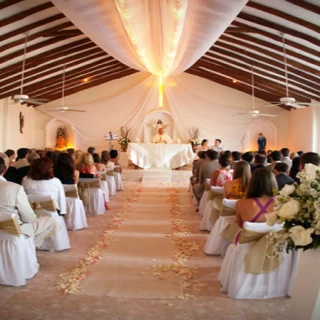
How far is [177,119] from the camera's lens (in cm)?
1653

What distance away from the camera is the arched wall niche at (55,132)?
17.3 metres

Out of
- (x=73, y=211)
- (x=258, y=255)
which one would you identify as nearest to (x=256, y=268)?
(x=258, y=255)

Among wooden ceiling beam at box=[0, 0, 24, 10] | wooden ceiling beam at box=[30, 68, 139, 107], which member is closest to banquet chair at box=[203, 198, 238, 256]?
wooden ceiling beam at box=[0, 0, 24, 10]

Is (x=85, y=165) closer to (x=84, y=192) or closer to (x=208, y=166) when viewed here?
(x=84, y=192)

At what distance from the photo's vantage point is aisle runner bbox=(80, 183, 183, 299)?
144 inches

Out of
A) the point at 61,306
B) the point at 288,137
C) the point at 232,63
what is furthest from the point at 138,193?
the point at 288,137

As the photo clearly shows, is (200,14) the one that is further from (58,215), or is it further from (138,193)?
(138,193)

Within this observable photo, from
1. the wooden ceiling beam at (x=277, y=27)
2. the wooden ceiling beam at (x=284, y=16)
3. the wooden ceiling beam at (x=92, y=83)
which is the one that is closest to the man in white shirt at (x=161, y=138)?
the wooden ceiling beam at (x=92, y=83)

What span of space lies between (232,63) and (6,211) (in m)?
11.1

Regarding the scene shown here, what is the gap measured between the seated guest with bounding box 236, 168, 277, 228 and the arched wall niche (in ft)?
47.1

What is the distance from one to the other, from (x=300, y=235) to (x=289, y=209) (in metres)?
0.13

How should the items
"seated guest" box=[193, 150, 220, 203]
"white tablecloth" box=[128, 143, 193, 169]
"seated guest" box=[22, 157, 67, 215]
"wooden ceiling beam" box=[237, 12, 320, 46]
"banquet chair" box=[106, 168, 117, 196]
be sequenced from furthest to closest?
"white tablecloth" box=[128, 143, 193, 169] → "banquet chair" box=[106, 168, 117, 196] → "wooden ceiling beam" box=[237, 12, 320, 46] → "seated guest" box=[193, 150, 220, 203] → "seated guest" box=[22, 157, 67, 215]

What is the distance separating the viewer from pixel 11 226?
361 cm

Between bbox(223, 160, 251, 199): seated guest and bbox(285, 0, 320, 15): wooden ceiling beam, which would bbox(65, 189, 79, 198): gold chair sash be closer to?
bbox(223, 160, 251, 199): seated guest
